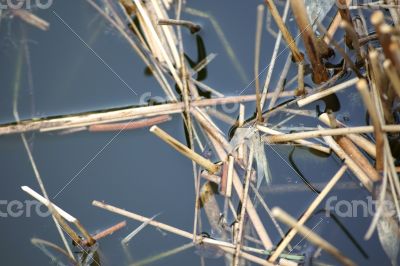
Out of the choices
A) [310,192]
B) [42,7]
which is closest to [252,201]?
[310,192]

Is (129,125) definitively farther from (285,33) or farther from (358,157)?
(358,157)

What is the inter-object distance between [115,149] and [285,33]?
33.5 inches

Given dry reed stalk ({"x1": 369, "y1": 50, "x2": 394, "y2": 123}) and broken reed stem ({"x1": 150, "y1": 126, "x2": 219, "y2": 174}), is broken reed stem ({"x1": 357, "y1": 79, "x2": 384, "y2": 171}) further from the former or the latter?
broken reed stem ({"x1": 150, "y1": 126, "x2": 219, "y2": 174})

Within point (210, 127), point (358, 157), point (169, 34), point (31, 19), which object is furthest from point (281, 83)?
point (31, 19)

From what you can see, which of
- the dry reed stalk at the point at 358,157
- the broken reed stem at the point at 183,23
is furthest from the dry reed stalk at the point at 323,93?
the broken reed stem at the point at 183,23

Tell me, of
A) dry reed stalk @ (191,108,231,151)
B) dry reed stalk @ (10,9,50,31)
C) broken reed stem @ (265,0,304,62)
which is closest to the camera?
broken reed stem @ (265,0,304,62)

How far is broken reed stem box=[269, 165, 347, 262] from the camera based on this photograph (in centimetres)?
163

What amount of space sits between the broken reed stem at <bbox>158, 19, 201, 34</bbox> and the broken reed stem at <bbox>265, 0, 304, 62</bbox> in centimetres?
40

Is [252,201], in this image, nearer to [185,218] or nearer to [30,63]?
[185,218]

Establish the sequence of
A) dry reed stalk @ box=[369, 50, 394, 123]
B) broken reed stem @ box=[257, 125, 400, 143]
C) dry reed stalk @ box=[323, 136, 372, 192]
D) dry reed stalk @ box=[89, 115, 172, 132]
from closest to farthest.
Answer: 1. dry reed stalk @ box=[369, 50, 394, 123]
2. broken reed stem @ box=[257, 125, 400, 143]
3. dry reed stalk @ box=[323, 136, 372, 192]
4. dry reed stalk @ box=[89, 115, 172, 132]

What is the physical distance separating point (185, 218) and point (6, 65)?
120 centimetres

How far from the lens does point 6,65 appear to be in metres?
2.29

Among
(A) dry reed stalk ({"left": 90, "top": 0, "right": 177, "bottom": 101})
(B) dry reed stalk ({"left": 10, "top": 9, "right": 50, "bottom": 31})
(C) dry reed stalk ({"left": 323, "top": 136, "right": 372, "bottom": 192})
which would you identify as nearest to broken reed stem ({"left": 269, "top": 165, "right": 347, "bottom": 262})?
(C) dry reed stalk ({"left": 323, "top": 136, "right": 372, "bottom": 192})

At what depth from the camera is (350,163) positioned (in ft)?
5.53
